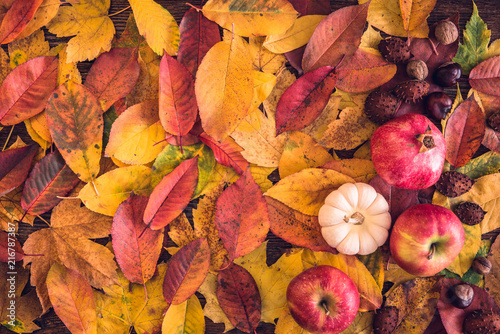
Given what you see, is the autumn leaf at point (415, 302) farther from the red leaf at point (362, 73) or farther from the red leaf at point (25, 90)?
the red leaf at point (25, 90)

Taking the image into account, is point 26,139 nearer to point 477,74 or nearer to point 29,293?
point 29,293

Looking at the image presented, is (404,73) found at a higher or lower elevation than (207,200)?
higher

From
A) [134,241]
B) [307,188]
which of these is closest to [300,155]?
[307,188]

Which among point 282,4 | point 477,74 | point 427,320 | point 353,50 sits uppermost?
point 282,4

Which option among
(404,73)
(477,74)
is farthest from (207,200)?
(477,74)

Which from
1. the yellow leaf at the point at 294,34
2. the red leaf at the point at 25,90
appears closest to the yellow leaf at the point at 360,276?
the yellow leaf at the point at 294,34

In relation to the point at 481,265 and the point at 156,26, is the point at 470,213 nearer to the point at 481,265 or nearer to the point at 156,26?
the point at 481,265

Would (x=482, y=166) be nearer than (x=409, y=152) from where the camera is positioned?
No
